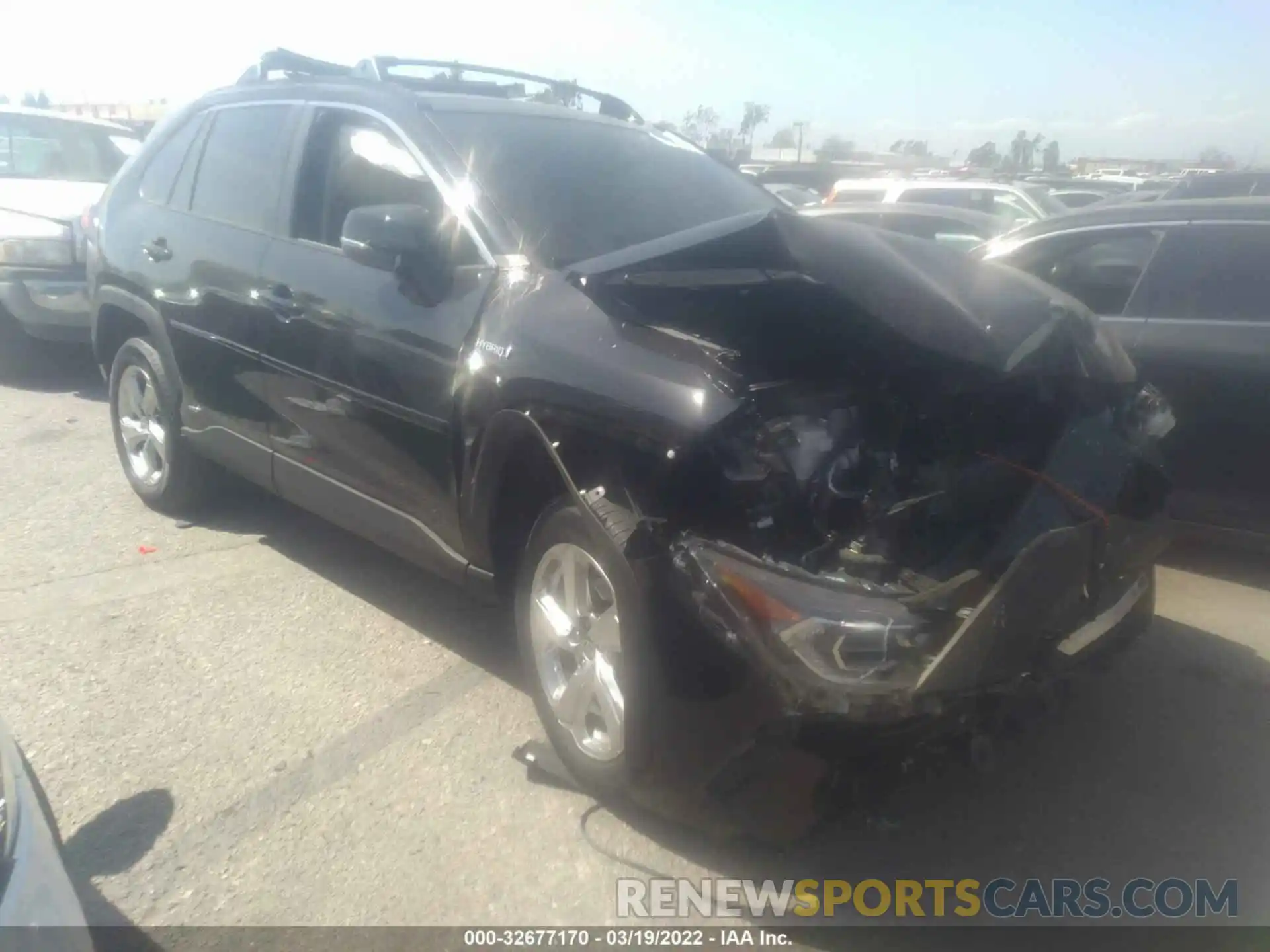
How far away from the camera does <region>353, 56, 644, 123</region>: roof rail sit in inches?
186

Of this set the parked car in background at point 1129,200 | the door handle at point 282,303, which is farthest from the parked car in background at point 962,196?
the door handle at point 282,303

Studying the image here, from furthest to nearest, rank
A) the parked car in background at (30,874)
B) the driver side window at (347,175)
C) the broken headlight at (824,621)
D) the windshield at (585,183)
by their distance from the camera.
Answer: the driver side window at (347,175) < the windshield at (585,183) < the broken headlight at (824,621) < the parked car in background at (30,874)

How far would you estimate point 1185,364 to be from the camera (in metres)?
4.66

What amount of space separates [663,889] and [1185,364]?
328cm

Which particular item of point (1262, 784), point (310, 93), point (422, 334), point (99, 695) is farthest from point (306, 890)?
point (310, 93)

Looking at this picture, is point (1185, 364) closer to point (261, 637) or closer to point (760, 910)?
point (760, 910)

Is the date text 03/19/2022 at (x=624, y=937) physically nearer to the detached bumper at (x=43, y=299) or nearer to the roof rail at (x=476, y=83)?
the roof rail at (x=476, y=83)

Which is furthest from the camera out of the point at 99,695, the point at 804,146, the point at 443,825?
the point at 804,146

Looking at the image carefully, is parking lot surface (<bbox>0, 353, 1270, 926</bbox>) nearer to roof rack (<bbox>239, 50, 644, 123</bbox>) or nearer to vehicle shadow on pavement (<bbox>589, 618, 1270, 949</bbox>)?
vehicle shadow on pavement (<bbox>589, 618, 1270, 949</bbox>)

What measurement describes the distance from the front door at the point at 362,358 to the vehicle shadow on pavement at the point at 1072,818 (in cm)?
138

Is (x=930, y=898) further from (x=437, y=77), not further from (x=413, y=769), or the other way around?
(x=437, y=77)

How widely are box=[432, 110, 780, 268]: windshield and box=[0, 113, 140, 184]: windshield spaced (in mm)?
6306

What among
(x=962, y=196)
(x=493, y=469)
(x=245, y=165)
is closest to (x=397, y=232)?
(x=493, y=469)

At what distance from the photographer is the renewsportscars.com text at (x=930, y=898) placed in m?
2.82
